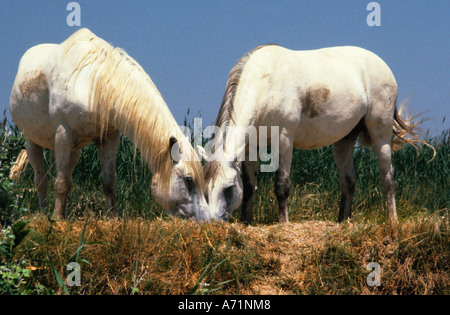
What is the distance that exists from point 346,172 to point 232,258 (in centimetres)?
346

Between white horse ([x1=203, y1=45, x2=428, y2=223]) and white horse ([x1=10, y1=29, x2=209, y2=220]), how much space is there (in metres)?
0.36

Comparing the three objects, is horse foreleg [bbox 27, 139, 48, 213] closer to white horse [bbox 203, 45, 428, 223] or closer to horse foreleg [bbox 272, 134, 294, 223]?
white horse [bbox 203, 45, 428, 223]

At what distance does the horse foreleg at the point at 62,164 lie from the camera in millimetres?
6512

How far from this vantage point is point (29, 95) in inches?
278

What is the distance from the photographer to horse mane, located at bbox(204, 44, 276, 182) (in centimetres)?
614

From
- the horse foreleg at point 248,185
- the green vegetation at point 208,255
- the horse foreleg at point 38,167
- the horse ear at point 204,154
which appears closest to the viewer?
the green vegetation at point 208,255

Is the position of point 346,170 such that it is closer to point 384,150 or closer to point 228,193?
point 384,150

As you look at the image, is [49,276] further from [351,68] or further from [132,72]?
[351,68]

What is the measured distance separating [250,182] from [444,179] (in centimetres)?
529

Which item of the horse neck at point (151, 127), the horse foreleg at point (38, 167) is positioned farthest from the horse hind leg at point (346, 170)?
the horse foreleg at point (38, 167)

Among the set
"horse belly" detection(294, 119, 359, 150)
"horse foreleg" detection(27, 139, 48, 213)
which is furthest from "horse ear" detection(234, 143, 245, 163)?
"horse foreleg" detection(27, 139, 48, 213)

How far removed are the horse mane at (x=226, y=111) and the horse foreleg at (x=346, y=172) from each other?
2.01 meters

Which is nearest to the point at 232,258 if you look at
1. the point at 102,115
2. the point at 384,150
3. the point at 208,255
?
the point at 208,255

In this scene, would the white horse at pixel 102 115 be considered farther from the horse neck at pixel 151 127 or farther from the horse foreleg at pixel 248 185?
the horse foreleg at pixel 248 185
